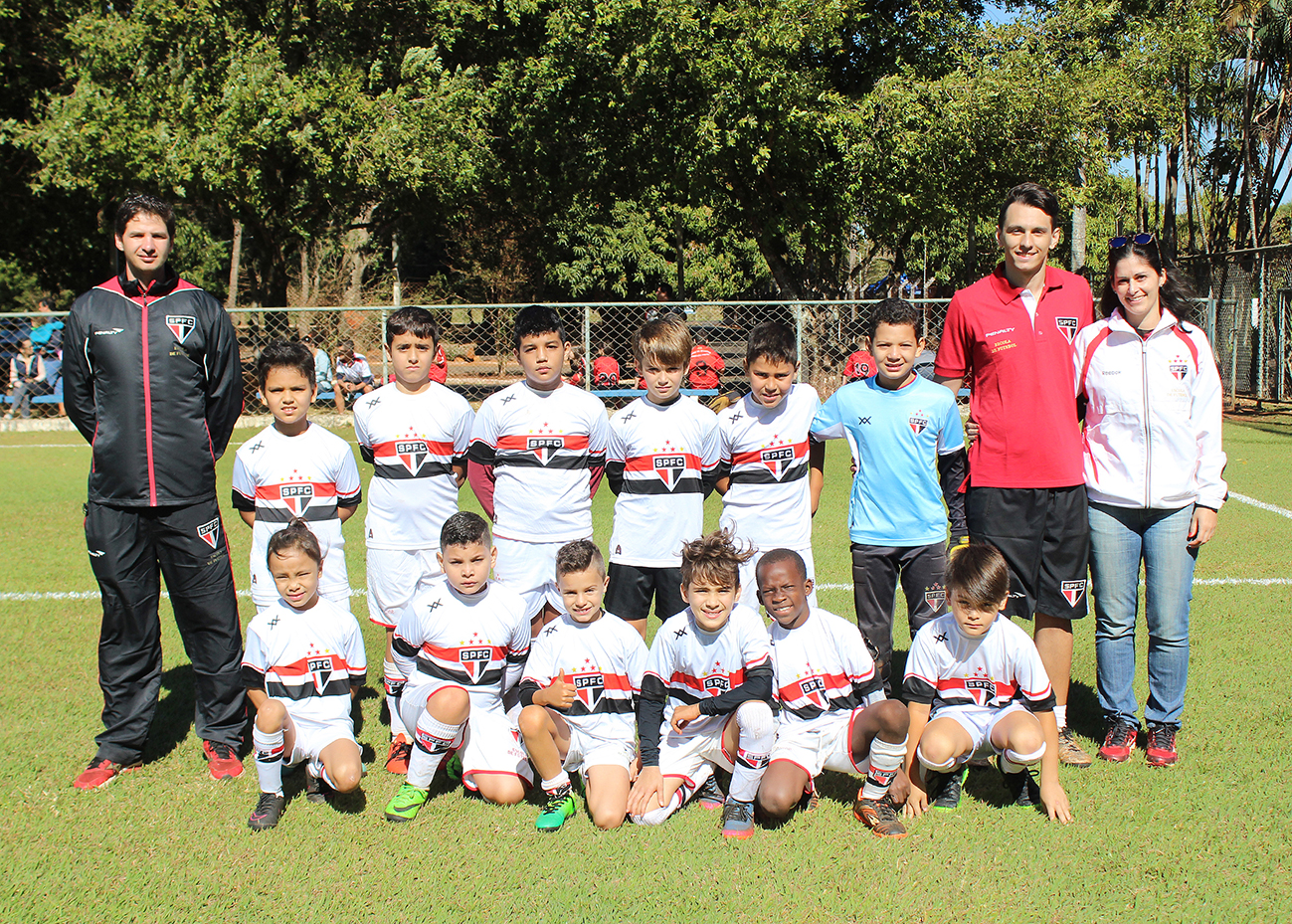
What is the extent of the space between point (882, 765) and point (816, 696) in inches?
14.6

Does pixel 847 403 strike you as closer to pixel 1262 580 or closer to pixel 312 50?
pixel 1262 580

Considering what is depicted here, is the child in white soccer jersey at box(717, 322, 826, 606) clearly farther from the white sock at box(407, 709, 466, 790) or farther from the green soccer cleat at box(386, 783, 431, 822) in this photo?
the green soccer cleat at box(386, 783, 431, 822)

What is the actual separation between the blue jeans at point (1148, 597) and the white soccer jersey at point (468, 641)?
2446mm

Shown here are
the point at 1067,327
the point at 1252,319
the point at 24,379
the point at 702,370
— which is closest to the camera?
the point at 1067,327

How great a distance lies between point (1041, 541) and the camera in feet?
12.8

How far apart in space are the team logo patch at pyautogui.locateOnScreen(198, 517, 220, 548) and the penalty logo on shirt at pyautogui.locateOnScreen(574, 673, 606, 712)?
169cm

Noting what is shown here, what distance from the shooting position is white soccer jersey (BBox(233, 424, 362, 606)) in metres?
4.23

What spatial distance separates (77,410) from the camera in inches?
151

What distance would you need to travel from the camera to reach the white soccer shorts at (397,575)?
435cm

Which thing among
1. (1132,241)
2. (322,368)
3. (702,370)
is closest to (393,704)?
(1132,241)

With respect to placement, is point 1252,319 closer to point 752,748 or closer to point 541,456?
point 541,456

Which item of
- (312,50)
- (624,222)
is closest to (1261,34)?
(624,222)

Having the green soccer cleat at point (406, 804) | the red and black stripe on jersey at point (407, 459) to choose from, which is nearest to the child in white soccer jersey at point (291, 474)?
the red and black stripe on jersey at point (407, 459)

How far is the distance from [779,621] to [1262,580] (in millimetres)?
4426
